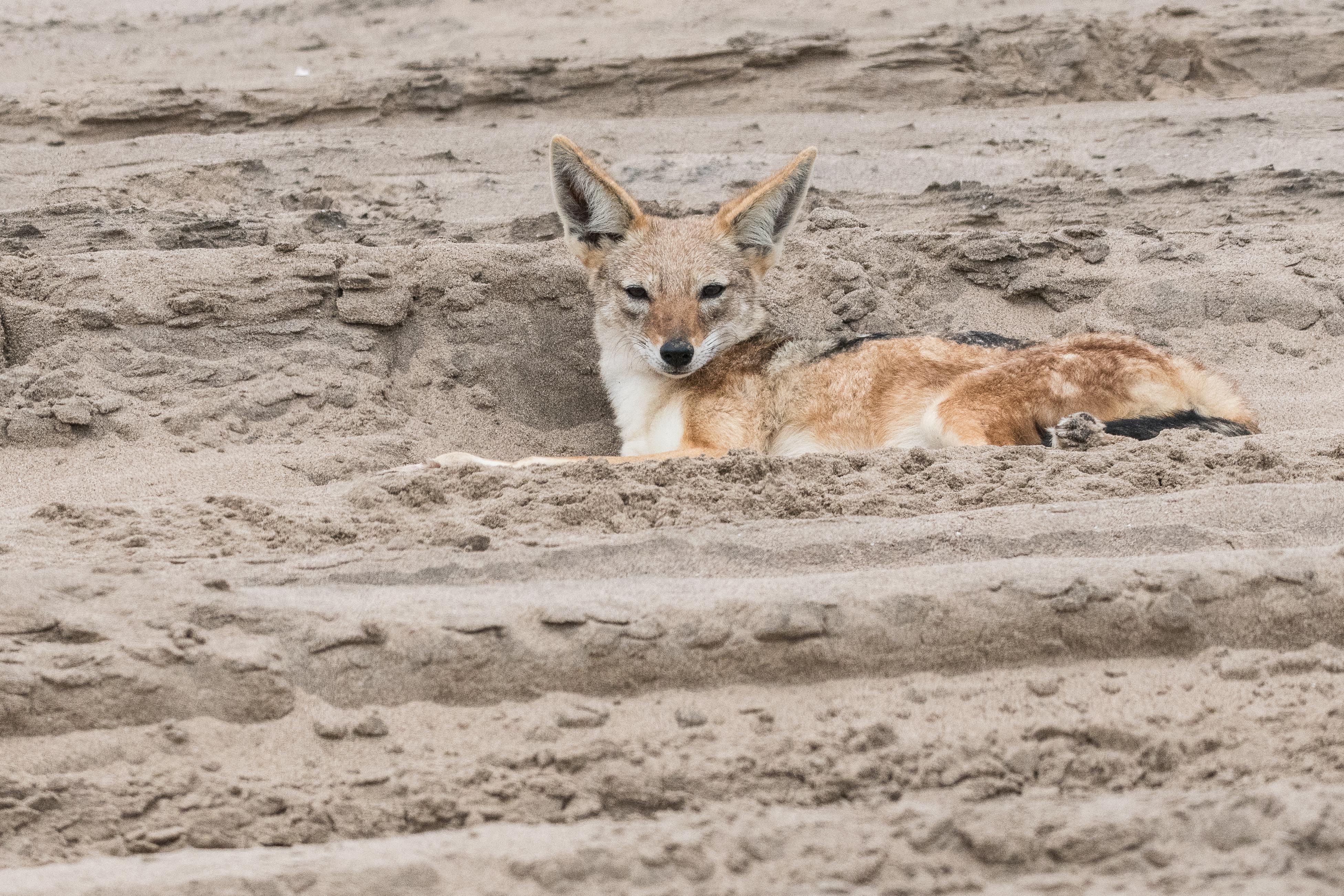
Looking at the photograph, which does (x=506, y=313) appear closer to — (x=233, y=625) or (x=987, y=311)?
(x=987, y=311)

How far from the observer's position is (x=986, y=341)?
577 cm

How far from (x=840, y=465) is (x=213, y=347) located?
313cm

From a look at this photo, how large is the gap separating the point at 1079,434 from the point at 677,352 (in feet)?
5.96

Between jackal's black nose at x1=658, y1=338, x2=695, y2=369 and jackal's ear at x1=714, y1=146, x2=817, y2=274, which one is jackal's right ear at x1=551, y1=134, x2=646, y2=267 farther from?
jackal's black nose at x1=658, y1=338, x2=695, y2=369

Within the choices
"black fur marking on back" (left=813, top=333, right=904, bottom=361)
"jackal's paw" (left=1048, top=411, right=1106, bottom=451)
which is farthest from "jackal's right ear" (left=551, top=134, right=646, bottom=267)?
"jackal's paw" (left=1048, top=411, right=1106, bottom=451)

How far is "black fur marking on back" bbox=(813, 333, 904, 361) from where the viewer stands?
5.88m

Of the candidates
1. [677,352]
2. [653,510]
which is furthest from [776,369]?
[653,510]

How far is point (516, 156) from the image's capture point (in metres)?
7.98

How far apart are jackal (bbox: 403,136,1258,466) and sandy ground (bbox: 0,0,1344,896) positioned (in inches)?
17.4

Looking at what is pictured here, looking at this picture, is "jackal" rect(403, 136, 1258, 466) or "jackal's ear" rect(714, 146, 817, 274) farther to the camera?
"jackal's ear" rect(714, 146, 817, 274)

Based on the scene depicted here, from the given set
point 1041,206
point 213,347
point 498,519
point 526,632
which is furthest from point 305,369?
point 1041,206

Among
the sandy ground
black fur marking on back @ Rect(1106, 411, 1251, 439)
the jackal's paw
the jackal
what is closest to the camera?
the sandy ground

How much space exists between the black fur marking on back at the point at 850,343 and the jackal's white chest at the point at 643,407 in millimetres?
699

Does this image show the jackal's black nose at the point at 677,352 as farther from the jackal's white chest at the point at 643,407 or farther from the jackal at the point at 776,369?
the jackal's white chest at the point at 643,407
